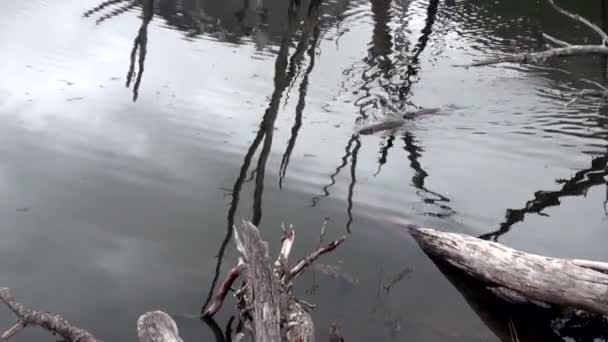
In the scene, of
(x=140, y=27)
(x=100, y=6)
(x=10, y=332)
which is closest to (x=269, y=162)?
(x=10, y=332)

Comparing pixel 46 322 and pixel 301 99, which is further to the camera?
pixel 301 99

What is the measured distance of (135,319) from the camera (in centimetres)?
441

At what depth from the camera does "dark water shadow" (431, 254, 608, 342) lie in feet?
14.7

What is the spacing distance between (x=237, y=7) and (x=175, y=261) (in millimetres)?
11086

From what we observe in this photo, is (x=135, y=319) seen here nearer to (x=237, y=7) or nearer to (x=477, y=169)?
(x=477, y=169)

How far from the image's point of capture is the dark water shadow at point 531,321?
14.7 ft

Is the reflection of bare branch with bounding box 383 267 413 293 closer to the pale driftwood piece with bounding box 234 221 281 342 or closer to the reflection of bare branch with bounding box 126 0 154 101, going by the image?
the pale driftwood piece with bounding box 234 221 281 342

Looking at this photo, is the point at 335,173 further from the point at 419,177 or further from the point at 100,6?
the point at 100,6

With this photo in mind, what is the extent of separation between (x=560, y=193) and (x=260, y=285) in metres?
4.60

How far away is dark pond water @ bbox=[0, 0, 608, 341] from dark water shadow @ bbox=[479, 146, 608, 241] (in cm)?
3

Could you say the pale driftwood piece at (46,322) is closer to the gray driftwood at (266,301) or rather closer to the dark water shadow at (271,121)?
the gray driftwood at (266,301)

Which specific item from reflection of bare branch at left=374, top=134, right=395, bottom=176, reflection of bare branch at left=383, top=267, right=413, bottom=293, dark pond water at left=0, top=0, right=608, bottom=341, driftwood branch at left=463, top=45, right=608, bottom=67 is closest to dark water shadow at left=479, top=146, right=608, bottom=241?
dark pond water at left=0, top=0, right=608, bottom=341

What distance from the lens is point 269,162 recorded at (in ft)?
23.6

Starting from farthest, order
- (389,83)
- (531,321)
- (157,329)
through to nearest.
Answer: (389,83) < (531,321) < (157,329)
